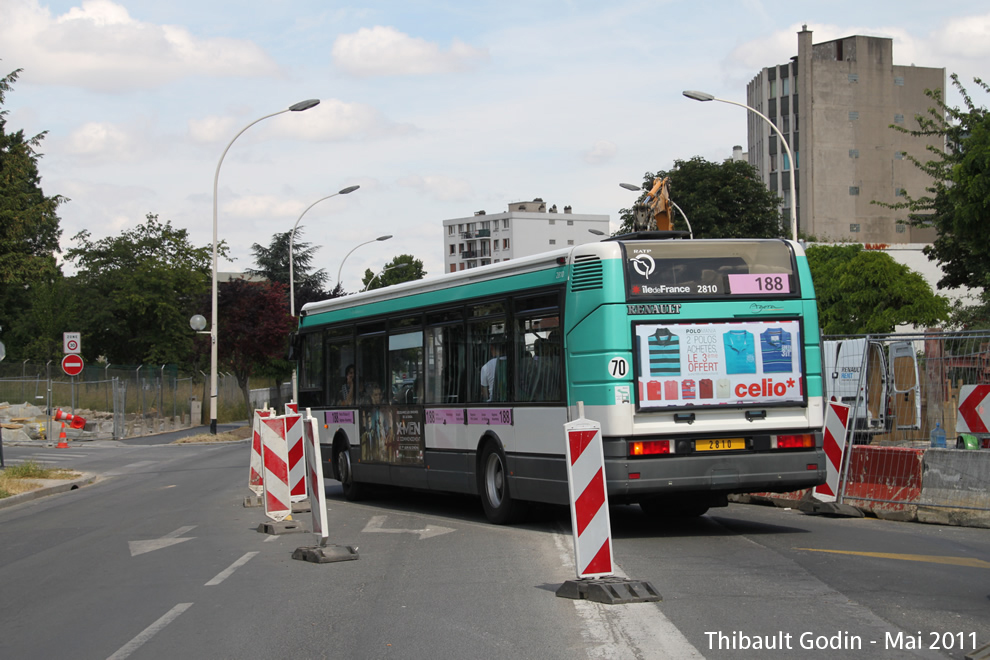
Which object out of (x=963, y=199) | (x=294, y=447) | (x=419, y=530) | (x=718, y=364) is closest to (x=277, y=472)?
(x=294, y=447)

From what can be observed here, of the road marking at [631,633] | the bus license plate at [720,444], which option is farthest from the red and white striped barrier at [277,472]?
the road marking at [631,633]

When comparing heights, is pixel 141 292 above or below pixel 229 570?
above

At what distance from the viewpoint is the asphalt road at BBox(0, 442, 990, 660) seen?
632 cm

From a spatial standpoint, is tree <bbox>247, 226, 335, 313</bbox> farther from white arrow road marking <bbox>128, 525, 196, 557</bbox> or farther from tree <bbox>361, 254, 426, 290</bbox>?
white arrow road marking <bbox>128, 525, 196, 557</bbox>

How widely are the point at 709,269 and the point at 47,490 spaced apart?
44.9 ft

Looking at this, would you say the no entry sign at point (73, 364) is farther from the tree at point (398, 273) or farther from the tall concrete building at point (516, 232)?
the tall concrete building at point (516, 232)

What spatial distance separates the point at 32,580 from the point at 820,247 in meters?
48.2

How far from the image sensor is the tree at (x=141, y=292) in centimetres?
5628

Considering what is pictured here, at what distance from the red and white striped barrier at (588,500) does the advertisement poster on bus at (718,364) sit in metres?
2.90

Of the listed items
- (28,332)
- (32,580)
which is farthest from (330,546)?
(28,332)

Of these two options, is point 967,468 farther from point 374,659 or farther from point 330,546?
point 374,659

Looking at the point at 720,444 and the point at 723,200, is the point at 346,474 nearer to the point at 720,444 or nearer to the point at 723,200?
the point at 720,444

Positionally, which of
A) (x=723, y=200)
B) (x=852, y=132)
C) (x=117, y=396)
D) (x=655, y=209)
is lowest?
(x=117, y=396)

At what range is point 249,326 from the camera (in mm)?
45031
